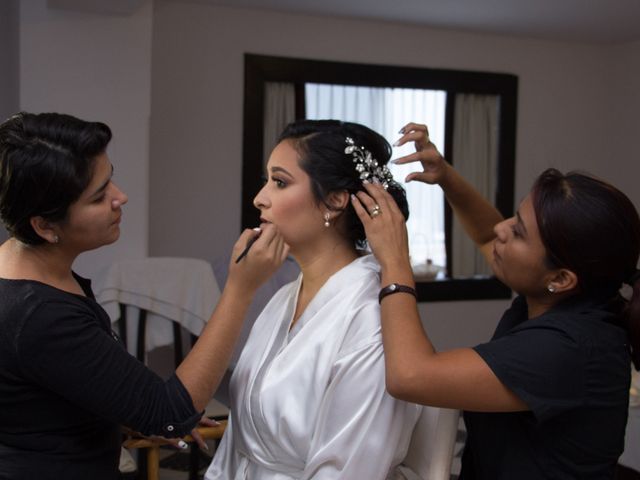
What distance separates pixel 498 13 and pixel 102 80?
2.51 meters

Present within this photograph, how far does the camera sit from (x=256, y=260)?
4.49ft

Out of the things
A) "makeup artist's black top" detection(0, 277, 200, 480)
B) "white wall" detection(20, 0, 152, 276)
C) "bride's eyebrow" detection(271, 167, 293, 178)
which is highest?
"white wall" detection(20, 0, 152, 276)

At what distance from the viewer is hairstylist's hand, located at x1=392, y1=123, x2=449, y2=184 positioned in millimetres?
1525

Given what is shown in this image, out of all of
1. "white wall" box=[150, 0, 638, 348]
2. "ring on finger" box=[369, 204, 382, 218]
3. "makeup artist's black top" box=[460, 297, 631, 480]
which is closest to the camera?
"makeup artist's black top" box=[460, 297, 631, 480]

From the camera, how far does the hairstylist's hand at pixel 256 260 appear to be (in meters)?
1.37

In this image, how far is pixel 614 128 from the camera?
5930mm

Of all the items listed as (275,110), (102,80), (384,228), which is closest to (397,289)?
(384,228)

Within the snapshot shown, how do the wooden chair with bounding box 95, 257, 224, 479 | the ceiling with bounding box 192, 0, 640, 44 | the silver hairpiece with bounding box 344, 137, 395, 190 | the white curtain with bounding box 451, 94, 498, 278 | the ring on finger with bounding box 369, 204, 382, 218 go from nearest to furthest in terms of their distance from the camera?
the ring on finger with bounding box 369, 204, 382, 218, the silver hairpiece with bounding box 344, 137, 395, 190, the wooden chair with bounding box 95, 257, 224, 479, the ceiling with bounding box 192, 0, 640, 44, the white curtain with bounding box 451, 94, 498, 278

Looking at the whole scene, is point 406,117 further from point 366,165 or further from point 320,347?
point 320,347

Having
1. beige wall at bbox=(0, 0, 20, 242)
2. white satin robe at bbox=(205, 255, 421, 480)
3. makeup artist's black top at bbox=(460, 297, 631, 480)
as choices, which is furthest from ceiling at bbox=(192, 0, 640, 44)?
makeup artist's black top at bbox=(460, 297, 631, 480)

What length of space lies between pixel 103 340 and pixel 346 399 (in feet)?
1.38

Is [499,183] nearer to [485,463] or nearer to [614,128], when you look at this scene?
[614,128]

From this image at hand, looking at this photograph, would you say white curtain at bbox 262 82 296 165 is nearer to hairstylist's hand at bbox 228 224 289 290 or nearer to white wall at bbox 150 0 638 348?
white wall at bbox 150 0 638 348

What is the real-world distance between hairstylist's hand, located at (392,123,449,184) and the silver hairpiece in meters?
0.04
